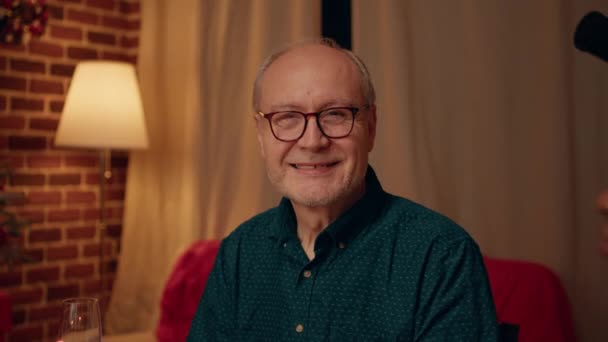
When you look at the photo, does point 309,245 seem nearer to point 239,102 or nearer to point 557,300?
point 557,300

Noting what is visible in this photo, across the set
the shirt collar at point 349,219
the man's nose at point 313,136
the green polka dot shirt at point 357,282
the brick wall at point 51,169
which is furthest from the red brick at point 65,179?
the man's nose at point 313,136

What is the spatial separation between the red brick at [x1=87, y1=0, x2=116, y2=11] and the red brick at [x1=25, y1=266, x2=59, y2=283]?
1.31m

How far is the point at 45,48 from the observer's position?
3.40 meters

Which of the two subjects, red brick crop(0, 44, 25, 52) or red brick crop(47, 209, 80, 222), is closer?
red brick crop(0, 44, 25, 52)

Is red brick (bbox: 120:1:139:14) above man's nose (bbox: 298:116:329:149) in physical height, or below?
above

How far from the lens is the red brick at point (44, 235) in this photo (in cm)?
337

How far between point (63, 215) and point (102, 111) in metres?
0.64

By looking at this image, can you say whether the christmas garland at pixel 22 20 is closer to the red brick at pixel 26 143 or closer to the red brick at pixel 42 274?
the red brick at pixel 26 143

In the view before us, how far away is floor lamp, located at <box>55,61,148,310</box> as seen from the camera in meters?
3.12

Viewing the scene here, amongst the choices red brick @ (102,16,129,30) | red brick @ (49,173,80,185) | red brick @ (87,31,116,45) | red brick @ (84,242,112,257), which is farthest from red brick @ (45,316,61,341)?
red brick @ (102,16,129,30)

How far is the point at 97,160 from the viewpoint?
3646 millimetres

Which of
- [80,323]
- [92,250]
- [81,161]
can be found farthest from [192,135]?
[80,323]

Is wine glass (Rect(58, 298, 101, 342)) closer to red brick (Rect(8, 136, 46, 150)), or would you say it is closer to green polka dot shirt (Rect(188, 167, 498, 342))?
green polka dot shirt (Rect(188, 167, 498, 342))

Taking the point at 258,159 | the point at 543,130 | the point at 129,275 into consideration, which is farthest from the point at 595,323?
the point at 129,275
